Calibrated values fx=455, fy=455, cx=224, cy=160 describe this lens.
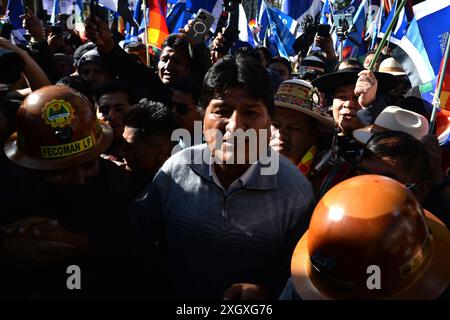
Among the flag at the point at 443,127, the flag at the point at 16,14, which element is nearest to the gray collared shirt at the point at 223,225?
the flag at the point at 443,127

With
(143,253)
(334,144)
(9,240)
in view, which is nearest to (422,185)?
(334,144)

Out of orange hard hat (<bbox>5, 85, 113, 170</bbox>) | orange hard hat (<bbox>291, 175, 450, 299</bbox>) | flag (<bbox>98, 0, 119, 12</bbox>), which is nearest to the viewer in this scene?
Result: orange hard hat (<bbox>291, 175, 450, 299</bbox>)

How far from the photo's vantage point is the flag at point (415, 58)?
3260 mm

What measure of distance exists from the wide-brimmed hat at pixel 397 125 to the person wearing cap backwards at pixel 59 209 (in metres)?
1.49

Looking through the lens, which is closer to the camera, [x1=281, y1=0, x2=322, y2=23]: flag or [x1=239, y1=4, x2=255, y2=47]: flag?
[x1=239, y1=4, x2=255, y2=47]: flag

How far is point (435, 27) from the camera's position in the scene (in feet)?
10.6

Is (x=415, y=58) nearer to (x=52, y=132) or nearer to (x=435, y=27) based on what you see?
(x=435, y=27)

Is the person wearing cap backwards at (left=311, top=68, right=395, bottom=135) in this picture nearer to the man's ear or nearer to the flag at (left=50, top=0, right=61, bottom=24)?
the man's ear

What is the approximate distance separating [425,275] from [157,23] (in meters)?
5.71

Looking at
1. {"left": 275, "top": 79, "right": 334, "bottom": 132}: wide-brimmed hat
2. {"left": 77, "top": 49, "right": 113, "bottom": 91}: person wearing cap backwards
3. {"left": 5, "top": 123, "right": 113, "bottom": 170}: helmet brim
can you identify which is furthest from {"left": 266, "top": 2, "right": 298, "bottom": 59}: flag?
{"left": 5, "top": 123, "right": 113, "bottom": 170}: helmet brim

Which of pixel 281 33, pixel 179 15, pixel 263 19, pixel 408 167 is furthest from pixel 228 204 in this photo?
pixel 263 19

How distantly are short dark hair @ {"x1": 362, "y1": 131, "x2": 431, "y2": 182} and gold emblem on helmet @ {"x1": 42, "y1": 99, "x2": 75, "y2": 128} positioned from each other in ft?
4.36

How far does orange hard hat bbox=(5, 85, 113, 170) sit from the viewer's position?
1.68 m

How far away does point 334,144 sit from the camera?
8.41ft
